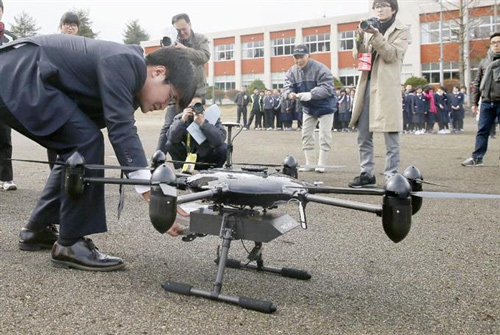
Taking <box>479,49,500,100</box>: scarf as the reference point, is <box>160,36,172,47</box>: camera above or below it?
above

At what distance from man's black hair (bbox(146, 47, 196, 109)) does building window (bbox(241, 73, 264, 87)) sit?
66.7m

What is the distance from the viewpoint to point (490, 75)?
908 centimetres

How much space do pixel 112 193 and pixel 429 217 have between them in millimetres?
3239

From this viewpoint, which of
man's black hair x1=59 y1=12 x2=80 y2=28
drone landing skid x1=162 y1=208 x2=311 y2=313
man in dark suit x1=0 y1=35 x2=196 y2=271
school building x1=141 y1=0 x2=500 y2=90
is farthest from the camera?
school building x1=141 y1=0 x2=500 y2=90

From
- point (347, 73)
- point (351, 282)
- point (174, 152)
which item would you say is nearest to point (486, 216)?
point (351, 282)

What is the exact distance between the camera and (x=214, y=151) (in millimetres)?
6598

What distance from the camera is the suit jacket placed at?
3104 millimetres

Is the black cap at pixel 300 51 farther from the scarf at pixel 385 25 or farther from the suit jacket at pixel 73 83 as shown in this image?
the suit jacket at pixel 73 83

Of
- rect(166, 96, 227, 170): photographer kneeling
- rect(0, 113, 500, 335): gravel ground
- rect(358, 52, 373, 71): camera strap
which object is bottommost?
rect(0, 113, 500, 335): gravel ground

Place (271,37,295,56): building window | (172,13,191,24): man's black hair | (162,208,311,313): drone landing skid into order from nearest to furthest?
(162,208,311,313): drone landing skid
(172,13,191,24): man's black hair
(271,37,295,56): building window

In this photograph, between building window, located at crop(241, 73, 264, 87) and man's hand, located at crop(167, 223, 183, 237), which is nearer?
man's hand, located at crop(167, 223, 183, 237)

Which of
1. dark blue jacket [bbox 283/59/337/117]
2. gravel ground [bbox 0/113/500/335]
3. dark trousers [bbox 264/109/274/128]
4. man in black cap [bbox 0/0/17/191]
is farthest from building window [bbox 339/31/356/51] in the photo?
gravel ground [bbox 0/113/500/335]

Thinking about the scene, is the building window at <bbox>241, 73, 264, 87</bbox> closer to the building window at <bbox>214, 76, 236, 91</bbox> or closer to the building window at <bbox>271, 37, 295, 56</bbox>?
the building window at <bbox>214, 76, 236, 91</bbox>

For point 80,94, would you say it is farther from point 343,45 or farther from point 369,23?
point 343,45
